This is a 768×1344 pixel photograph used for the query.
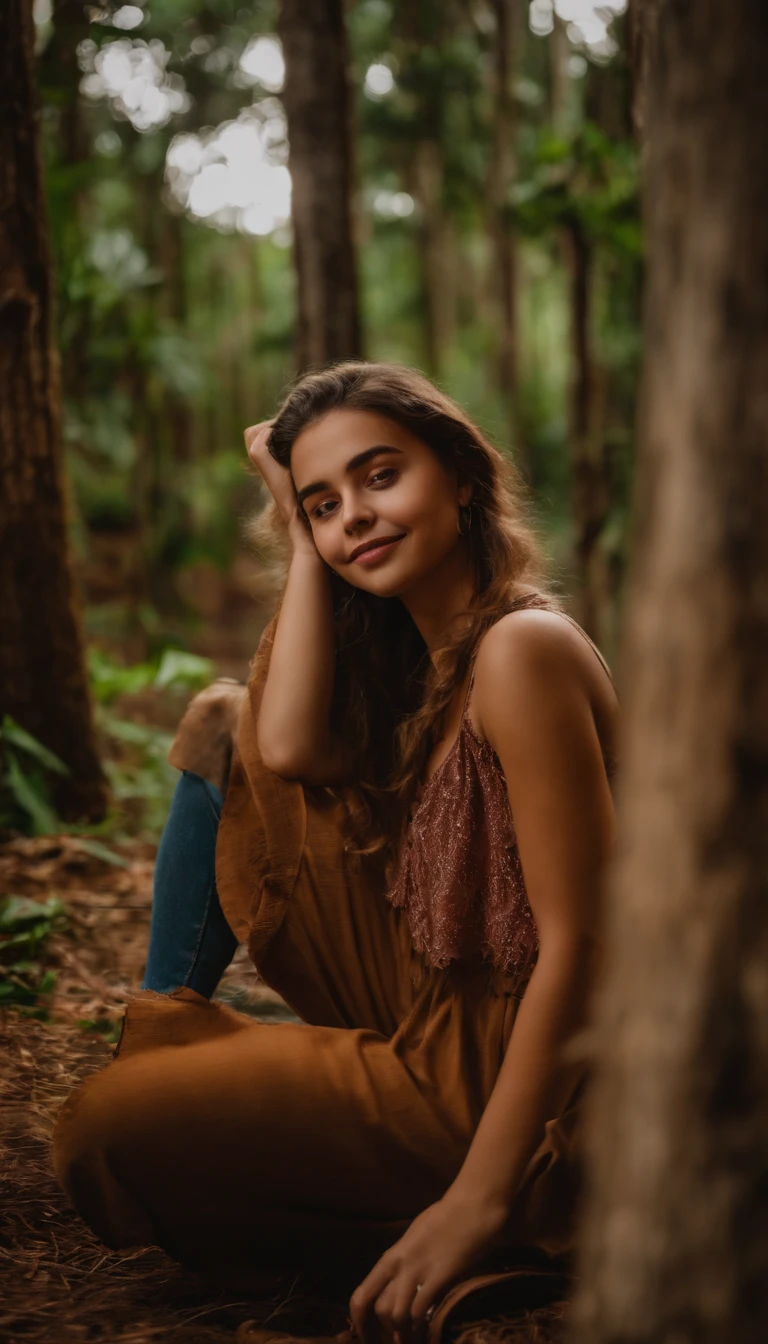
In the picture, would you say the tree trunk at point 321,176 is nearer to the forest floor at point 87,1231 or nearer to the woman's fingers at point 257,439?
the woman's fingers at point 257,439

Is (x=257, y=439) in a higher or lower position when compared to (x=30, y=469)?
higher

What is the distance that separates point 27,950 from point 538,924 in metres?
1.90

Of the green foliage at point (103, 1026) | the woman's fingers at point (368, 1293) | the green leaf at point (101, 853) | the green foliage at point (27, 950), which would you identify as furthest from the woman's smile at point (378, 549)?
the green leaf at point (101, 853)

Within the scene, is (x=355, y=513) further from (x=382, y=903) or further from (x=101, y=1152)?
(x=101, y=1152)

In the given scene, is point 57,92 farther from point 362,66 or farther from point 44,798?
point 362,66

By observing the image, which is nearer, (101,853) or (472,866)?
(472,866)

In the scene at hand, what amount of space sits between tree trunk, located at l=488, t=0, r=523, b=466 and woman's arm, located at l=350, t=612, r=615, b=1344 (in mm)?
10349

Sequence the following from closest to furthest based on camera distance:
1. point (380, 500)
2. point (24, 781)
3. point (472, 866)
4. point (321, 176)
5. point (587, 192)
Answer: point (472, 866) → point (380, 500) → point (24, 781) → point (321, 176) → point (587, 192)

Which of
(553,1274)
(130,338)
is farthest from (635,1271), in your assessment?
(130,338)

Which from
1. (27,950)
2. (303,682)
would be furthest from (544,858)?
(27,950)

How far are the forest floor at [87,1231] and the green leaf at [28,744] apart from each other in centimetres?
44

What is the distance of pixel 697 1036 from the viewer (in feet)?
3.38

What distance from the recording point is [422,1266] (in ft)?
5.24

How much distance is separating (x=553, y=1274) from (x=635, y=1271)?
2.53ft
